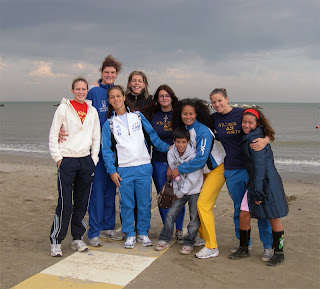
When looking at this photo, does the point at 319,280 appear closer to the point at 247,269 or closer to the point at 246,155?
the point at 247,269

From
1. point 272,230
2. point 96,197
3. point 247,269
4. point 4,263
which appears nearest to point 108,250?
point 96,197

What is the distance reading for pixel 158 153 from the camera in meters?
4.97

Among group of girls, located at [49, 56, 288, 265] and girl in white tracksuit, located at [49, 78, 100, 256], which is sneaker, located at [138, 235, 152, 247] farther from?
girl in white tracksuit, located at [49, 78, 100, 256]

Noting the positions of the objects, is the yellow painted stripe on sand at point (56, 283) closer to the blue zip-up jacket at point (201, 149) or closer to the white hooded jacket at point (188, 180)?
the white hooded jacket at point (188, 180)

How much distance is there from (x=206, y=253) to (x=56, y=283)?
1.76 meters

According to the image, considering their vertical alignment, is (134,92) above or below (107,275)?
above

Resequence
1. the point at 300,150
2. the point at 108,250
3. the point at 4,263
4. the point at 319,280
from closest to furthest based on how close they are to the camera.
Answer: the point at 319,280, the point at 4,263, the point at 108,250, the point at 300,150

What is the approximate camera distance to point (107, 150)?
467 centimetres

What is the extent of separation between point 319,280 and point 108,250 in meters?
2.48

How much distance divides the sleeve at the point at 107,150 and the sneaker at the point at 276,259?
2.16 metres

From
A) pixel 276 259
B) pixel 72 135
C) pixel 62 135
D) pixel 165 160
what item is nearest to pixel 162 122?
pixel 165 160

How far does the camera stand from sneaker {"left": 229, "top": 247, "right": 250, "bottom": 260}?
4.38 meters

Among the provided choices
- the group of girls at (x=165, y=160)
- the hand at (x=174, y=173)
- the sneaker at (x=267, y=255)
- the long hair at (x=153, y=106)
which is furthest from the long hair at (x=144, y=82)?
the sneaker at (x=267, y=255)

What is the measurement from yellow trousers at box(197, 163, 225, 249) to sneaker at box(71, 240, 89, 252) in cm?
150
